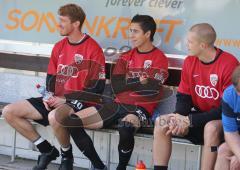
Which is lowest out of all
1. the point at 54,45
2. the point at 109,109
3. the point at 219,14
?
the point at 109,109

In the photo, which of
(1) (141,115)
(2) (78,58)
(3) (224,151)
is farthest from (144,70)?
(3) (224,151)

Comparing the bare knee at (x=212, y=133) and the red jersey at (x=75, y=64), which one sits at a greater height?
the red jersey at (x=75, y=64)

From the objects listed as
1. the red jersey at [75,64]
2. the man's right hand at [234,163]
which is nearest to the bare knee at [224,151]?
the man's right hand at [234,163]

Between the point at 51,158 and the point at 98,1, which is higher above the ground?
the point at 98,1

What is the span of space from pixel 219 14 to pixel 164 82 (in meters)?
0.76

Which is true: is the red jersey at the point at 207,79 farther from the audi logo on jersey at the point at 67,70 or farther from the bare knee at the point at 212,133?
the audi logo on jersey at the point at 67,70

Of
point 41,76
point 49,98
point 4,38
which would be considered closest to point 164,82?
point 49,98

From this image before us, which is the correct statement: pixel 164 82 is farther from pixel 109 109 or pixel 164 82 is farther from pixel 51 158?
pixel 51 158

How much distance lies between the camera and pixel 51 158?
199 inches

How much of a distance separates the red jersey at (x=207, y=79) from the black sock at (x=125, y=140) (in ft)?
1.68

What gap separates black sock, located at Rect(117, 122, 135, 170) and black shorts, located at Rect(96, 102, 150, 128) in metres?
0.17

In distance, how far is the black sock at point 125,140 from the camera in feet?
15.2

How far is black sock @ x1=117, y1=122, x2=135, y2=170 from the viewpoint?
4.63m

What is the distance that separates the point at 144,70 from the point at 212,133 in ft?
3.59
